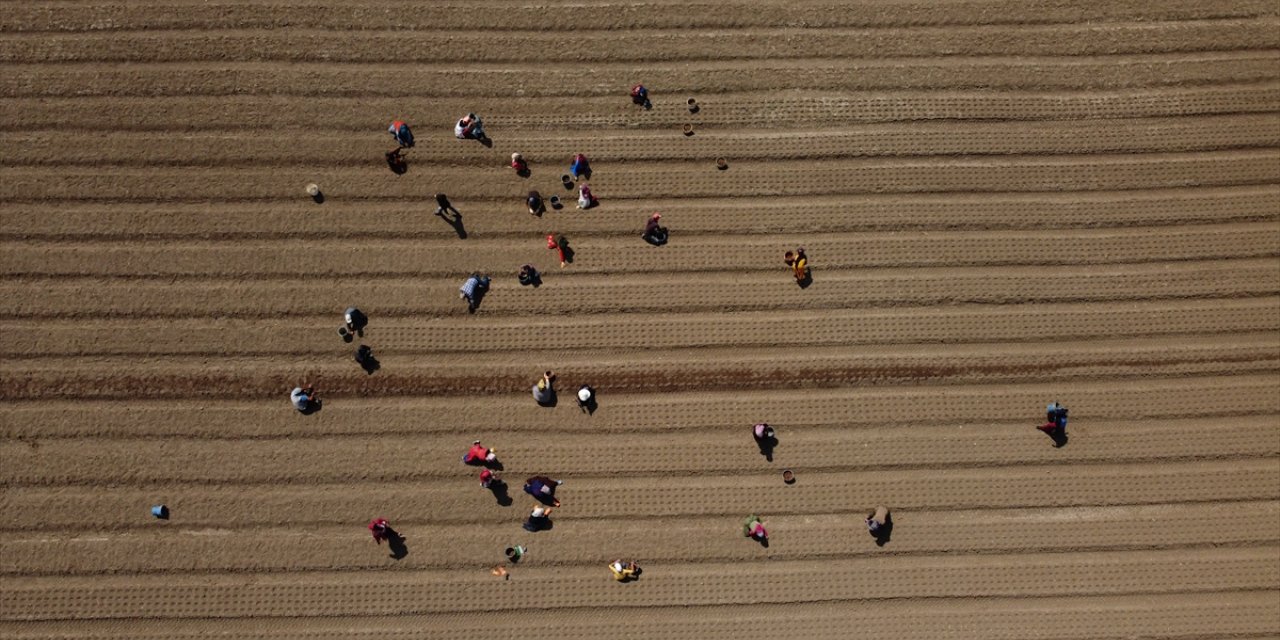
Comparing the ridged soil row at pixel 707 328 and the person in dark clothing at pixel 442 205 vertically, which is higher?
the person in dark clothing at pixel 442 205

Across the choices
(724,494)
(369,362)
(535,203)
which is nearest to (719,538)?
(724,494)

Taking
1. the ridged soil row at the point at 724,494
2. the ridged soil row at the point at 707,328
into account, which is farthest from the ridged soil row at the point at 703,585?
the ridged soil row at the point at 707,328

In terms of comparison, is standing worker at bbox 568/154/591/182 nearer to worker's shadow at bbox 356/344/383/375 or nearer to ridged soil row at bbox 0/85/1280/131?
ridged soil row at bbox 0/85/1280/131

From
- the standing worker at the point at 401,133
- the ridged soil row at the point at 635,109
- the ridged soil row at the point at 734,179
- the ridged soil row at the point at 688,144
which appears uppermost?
the ridged soil row at the point at 635,109

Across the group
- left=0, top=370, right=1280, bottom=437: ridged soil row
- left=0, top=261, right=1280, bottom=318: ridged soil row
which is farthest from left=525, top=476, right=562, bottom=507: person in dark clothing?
left=0, top=261, right=1280, bottom=318: ridged soil row

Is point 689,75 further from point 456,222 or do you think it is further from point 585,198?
point 456,222

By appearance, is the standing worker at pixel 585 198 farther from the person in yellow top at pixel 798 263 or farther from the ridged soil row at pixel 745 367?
the person in yellow top at pixel 798 263
